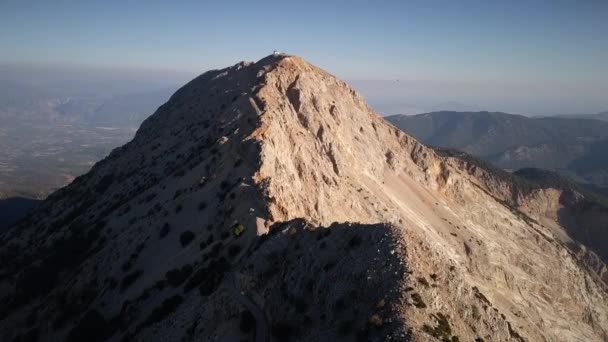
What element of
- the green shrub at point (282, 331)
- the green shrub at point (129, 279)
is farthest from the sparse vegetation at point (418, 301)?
the green shrub at point (129, 279)

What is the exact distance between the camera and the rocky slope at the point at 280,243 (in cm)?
2834

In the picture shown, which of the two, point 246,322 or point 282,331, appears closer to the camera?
point 282,331

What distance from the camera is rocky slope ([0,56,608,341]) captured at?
28.3m

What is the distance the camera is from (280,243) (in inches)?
1383

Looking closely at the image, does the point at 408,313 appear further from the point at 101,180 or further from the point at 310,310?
the point at 101,180

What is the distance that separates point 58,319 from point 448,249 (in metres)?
59.1

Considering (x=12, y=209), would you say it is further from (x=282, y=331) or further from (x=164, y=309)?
(x=282, y=331)

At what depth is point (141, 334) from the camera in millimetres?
34406

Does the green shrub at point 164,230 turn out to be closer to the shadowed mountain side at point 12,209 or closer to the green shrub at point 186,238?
the green shrub at point 186,238

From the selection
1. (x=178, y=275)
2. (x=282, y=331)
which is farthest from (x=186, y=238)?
(x=282, y=331)

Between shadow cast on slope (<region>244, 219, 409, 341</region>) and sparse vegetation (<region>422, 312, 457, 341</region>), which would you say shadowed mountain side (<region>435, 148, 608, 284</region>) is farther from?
sparse vegetation (<region>422, 312, 457, 341</region>)

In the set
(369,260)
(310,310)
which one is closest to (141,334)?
(310,310)

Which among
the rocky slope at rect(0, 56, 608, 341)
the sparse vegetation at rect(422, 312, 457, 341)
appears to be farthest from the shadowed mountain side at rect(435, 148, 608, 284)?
the sparse vegetation at rect(422, 312, 457, 341)

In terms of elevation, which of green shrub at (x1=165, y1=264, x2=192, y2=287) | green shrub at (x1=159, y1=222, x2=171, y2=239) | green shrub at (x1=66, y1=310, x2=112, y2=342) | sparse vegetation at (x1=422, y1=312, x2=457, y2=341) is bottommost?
green shrub at (x1=66, y1=310, x2=112, y2=342)
